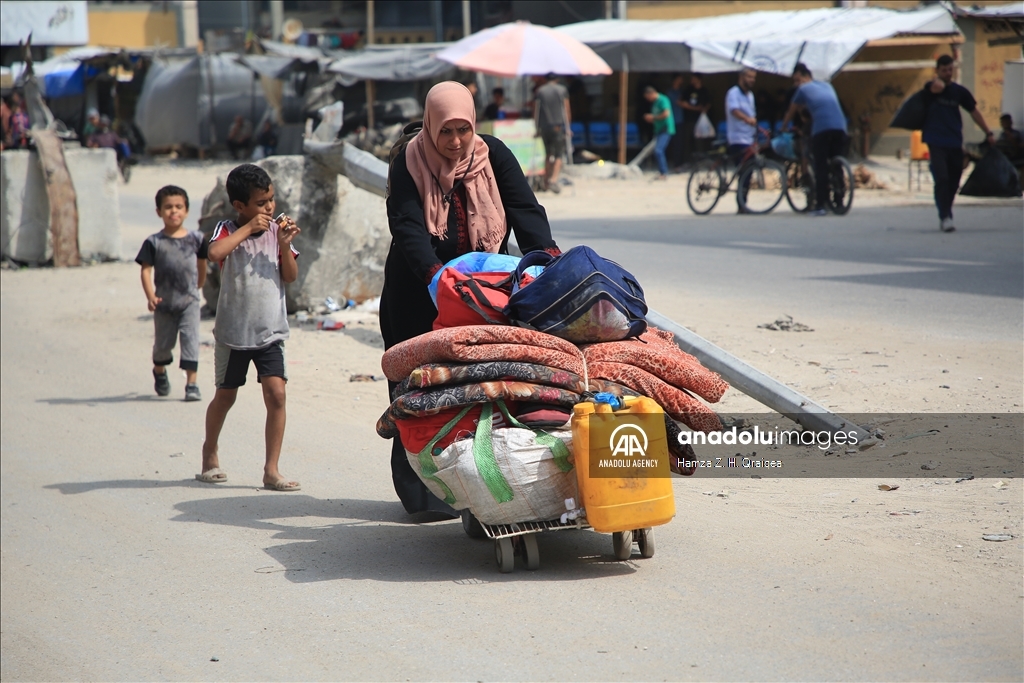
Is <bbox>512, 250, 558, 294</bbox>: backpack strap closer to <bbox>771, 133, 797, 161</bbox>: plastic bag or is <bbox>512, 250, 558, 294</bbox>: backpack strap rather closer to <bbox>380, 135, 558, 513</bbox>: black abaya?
Result: <bbox>380, 135, 558, 513</bbox>: black abaya

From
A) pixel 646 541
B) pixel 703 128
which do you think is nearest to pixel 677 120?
pixel 703 128

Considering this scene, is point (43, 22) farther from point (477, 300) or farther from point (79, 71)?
point (477, 300)

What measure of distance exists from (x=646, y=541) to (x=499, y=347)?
94 centimetres

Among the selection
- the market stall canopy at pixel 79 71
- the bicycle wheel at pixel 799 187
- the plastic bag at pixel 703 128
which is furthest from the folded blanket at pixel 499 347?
the market stall canopy at pixel 79 71

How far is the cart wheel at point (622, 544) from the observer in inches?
161

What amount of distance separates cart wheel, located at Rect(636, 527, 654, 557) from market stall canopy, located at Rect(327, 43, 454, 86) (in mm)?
24438

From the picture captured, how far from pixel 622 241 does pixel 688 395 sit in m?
10.2

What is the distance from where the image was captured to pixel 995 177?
43.4 feet

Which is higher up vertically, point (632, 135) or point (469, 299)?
point (469, 299)

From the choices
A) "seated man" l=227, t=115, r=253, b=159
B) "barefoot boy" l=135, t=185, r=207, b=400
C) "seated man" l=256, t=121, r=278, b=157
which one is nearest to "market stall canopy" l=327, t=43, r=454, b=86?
"seated man" l=256, t=121, r=278, b=157

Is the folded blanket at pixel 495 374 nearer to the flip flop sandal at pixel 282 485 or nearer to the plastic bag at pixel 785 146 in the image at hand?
the flip flop sandal at pixel 282 485

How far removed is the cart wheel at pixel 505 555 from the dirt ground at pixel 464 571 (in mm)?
44

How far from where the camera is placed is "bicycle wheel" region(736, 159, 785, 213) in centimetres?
1609

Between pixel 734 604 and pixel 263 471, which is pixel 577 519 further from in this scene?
pixel 263 471
